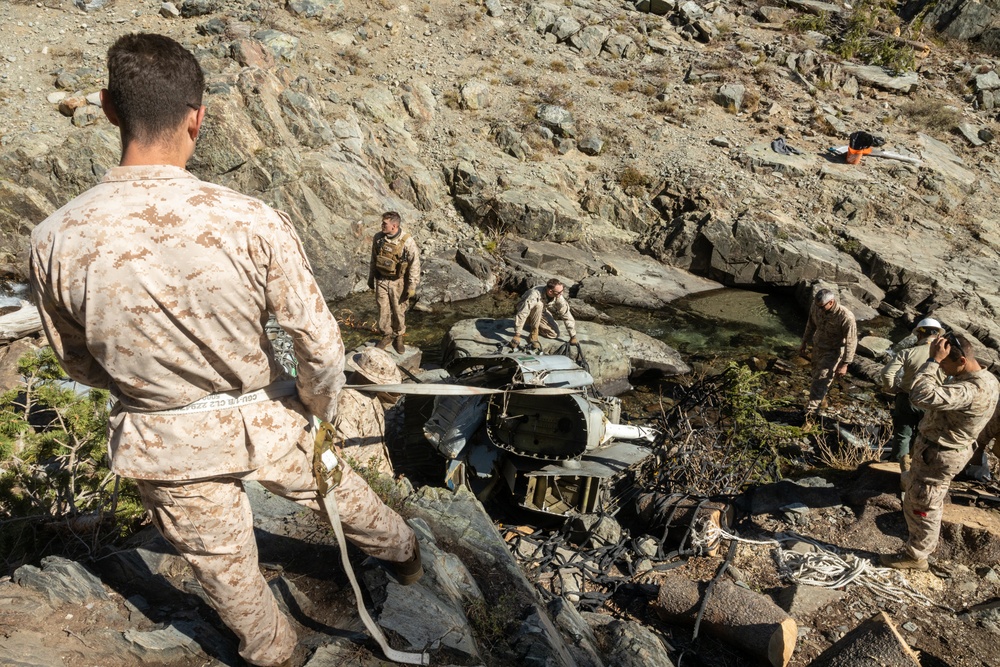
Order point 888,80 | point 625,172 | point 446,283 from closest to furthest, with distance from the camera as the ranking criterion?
point 446,283, point 625,172, point 888,80

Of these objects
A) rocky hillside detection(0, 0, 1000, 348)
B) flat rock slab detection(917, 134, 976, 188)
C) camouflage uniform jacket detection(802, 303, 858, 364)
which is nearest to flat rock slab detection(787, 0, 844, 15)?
rocky hillside detection(0, 0, 1000, 348)

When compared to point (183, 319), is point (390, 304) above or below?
below

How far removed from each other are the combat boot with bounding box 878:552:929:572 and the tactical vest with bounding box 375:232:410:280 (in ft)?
19.6

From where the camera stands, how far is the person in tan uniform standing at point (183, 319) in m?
1.64

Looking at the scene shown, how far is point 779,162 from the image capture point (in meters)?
15.4

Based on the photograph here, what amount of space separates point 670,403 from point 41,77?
14.5 metres

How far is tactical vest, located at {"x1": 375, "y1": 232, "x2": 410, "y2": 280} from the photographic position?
7.64 metres

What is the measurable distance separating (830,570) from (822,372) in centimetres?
350

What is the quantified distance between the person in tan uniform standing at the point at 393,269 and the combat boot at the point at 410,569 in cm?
533

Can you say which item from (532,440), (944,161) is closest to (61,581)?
(532,440)

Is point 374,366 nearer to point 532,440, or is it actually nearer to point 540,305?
point 532,440

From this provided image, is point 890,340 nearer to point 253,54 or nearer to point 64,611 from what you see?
point 64,611

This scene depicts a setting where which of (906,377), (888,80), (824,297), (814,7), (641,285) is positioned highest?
(814,7)

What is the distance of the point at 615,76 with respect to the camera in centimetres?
1805
